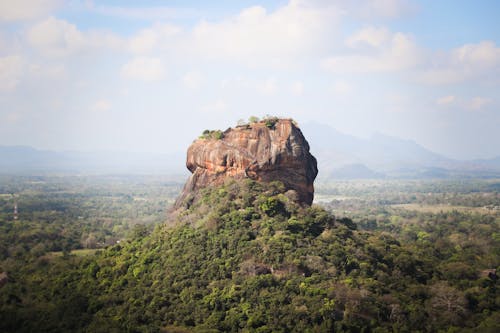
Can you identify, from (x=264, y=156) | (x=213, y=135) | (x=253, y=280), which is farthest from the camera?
(x=213, y=135)

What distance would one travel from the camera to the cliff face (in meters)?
38.3

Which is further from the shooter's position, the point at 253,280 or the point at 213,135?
the point at 213,135

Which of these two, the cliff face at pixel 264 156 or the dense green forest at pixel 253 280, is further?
the cliff face at pixel 264 156

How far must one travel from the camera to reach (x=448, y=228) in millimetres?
70062

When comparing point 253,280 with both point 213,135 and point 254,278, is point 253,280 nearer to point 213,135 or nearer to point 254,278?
point 254,278

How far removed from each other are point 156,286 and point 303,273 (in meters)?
9.46

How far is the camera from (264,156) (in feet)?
126

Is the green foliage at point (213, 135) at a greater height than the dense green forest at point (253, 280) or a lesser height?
greater

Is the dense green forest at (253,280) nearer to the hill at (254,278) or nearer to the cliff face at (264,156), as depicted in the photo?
the hill at (254,278)

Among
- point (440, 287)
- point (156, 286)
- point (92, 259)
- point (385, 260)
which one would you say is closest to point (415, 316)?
point (440, 287)

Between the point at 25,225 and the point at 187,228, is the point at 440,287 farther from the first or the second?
the point at 25,225

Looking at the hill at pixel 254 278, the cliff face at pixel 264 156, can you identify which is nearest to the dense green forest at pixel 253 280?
the hill at pixel 254 278

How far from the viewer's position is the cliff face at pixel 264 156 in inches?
1508

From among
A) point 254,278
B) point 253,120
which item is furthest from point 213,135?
point 254,278
